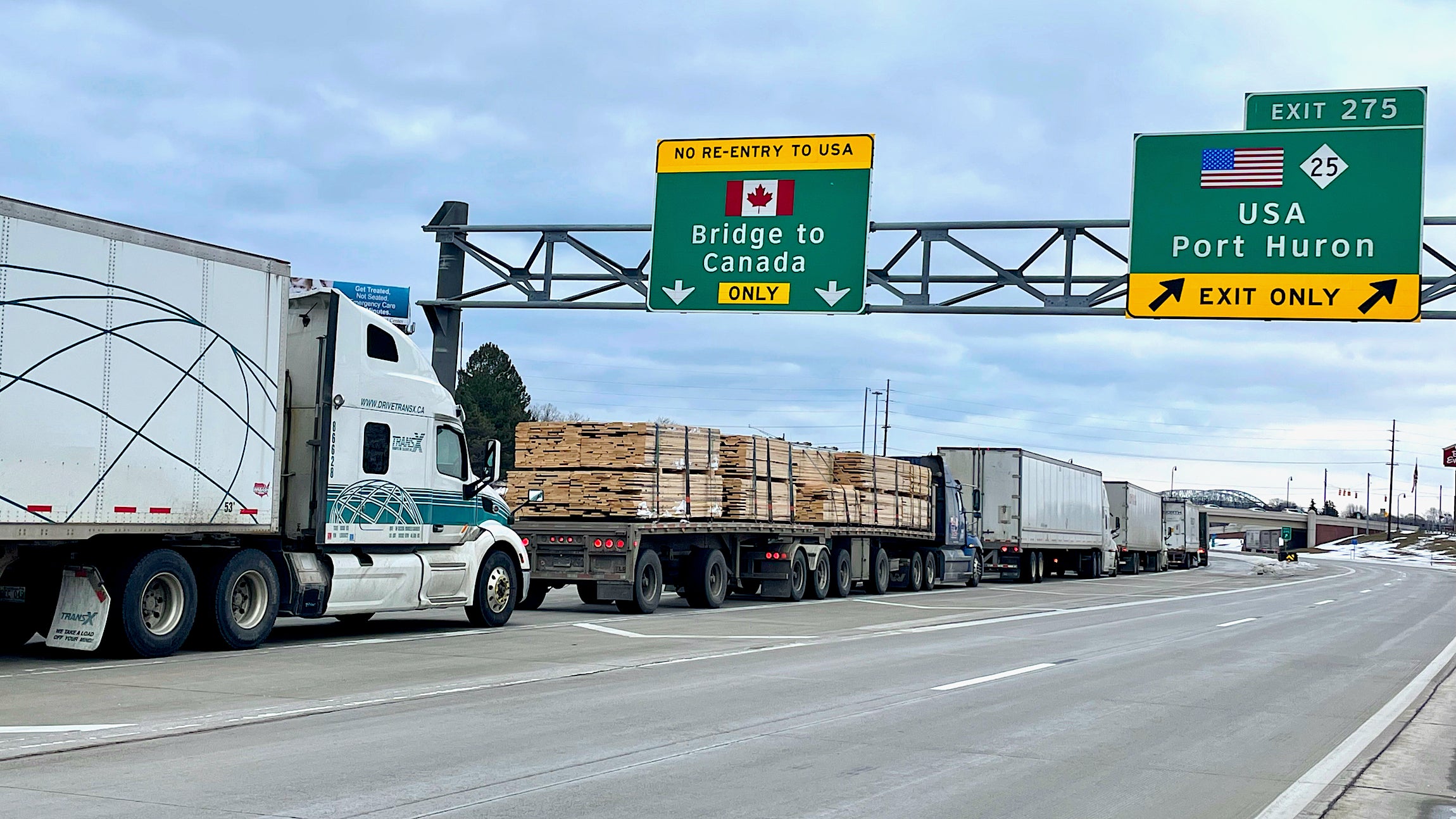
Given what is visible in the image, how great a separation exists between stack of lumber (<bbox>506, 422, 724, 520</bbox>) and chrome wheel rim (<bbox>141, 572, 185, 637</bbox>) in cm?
885

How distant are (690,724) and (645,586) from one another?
12309mm

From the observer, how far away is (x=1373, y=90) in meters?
18.5

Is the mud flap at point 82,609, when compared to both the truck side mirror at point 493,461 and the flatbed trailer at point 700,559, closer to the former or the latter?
the truck side mirror at point 493,461

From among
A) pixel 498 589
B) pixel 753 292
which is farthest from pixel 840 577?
pixel 498 589

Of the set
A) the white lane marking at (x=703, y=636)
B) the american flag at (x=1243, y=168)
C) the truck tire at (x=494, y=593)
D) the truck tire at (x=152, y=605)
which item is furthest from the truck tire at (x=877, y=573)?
the truck tire at (x=152, y=605)

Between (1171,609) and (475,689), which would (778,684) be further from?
(1171,609)

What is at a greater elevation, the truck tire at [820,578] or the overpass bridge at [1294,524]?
the truck tire at [820,578]

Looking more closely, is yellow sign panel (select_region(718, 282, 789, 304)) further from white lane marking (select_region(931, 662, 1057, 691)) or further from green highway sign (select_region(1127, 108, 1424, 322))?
white lane marking (select_region(931, 662, 1057, 691))

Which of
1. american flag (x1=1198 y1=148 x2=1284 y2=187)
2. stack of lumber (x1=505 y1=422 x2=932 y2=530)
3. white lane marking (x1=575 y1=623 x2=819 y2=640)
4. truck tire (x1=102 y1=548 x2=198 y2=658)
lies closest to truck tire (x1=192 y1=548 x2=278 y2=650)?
truck tire (x1=102 y1=548 x2=198 y2=658)

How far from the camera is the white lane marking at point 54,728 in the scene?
8.87m

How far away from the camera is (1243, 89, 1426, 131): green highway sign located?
60.3 feet

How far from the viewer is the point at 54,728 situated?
9000mm

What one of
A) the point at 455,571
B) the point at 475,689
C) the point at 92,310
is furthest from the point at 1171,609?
the point at 92,310

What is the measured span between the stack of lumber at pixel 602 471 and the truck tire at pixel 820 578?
5371 millimetres
